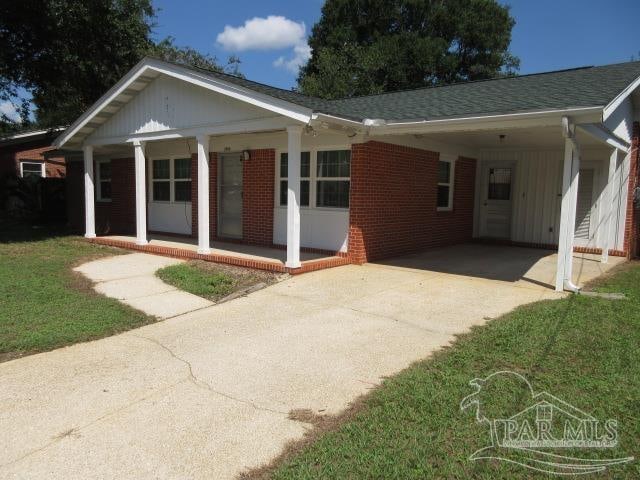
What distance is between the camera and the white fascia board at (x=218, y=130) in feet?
27.0

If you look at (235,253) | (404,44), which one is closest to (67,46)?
(235,253)

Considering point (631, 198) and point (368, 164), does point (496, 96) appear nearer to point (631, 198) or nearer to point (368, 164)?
point (368, 164)

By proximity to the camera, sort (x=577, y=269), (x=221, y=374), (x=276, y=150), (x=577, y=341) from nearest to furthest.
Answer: (x=221, y=374)
(x=577, y=341)
(x=577, y=269)
(x=276, y=150)

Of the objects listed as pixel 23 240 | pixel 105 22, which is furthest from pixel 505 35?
pixel 23 240

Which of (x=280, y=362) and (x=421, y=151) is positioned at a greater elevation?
(x=421, y=151)

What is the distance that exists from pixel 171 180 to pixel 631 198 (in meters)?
11.4

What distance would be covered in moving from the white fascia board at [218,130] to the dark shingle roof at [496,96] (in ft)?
1.49

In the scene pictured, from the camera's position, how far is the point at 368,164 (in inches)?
358

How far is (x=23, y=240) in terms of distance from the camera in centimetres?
1259

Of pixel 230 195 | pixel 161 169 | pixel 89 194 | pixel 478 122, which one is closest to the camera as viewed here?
pixel 478 122

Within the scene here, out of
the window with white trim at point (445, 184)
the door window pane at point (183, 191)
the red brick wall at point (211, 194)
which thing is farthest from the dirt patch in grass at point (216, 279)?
the window with white trim at point (445, 184)

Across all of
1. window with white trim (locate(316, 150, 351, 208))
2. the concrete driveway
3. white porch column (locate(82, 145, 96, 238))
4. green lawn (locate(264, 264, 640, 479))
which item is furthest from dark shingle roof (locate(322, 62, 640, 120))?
white porch column (locate(82, 145, 96, 238))

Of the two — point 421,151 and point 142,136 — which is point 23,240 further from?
point 421,151

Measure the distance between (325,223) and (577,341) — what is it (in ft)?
18.4
